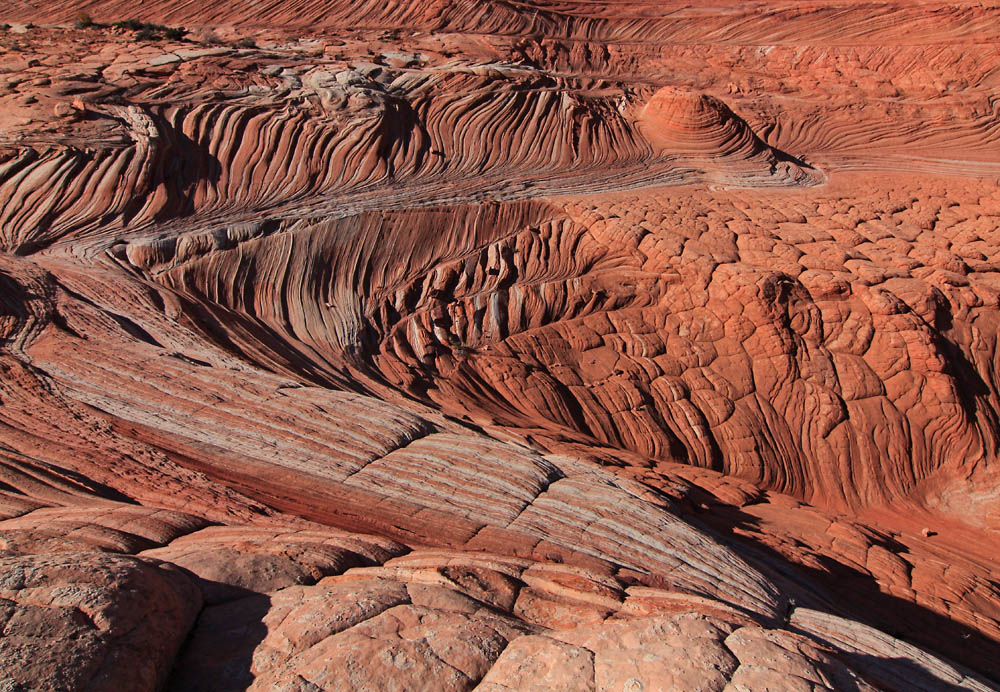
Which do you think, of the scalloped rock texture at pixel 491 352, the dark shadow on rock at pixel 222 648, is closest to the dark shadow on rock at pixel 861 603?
the scalloped rock texture at pixel 491 352

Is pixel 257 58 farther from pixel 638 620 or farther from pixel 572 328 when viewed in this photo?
pixel 638 620

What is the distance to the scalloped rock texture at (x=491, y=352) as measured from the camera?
297 cm

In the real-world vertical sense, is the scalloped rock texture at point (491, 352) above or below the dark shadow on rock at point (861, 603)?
above

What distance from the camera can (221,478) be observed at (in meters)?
4.57

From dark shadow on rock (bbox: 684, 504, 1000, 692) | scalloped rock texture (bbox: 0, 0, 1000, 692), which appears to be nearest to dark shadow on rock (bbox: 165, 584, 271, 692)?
scalloped rock texture (bbox: 0, 0, 1000, 692)

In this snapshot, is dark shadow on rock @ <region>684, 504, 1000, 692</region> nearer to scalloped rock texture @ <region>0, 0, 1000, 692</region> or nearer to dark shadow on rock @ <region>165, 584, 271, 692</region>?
scalloped rock texture @ <region>0, 0, 1000, 692</region>

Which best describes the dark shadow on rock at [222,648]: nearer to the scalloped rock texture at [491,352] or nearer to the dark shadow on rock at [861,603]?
the scalloped rock texture at [491,352]

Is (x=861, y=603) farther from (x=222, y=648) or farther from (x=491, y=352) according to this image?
(x=222, y=648)

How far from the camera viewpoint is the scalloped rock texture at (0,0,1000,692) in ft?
9.75

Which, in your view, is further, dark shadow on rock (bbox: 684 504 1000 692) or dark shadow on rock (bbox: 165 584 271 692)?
dark shadow on rock (bbox: 684 504 1000 692)

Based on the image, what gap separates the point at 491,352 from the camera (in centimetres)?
873

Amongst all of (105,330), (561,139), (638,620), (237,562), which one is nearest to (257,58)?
(561,139)

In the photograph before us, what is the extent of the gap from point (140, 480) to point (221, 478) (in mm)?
470

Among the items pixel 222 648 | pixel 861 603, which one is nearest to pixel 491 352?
pixel 861 603
